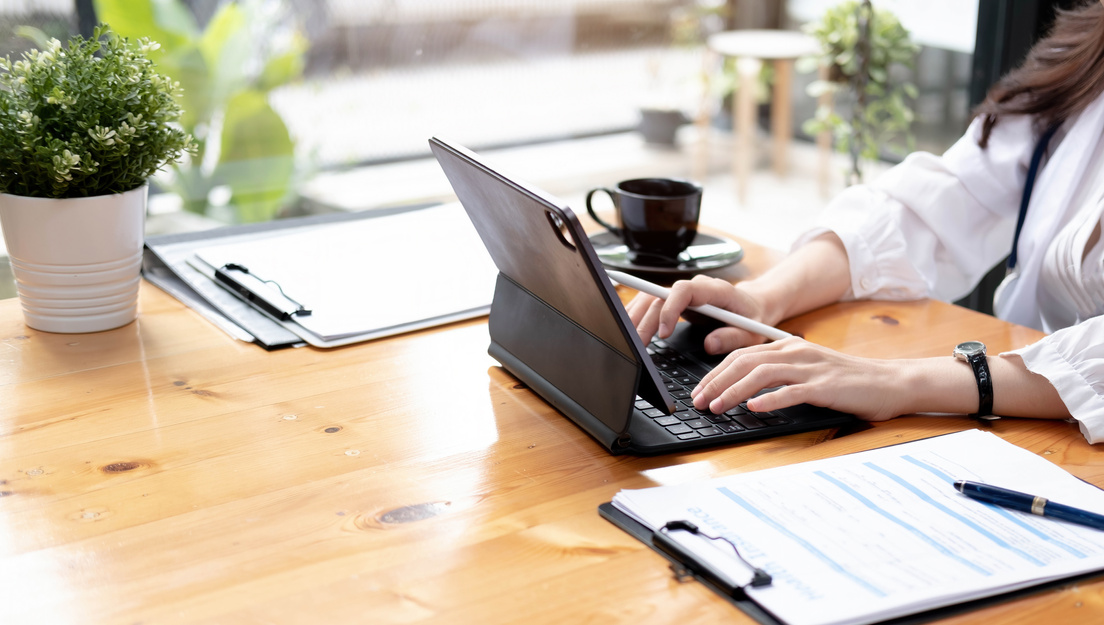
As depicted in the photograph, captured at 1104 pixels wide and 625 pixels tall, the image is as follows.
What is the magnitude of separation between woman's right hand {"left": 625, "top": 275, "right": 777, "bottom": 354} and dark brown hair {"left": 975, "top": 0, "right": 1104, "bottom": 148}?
0.48 meters

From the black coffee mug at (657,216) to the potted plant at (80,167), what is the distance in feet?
1.74

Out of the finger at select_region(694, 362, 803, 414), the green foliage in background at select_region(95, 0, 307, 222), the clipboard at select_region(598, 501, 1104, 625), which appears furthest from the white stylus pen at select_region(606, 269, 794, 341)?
the green foliage in background at select_region(95, 0, 307, 222)

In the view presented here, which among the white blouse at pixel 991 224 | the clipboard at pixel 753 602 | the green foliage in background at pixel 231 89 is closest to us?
the clipboard at pixel 753 602

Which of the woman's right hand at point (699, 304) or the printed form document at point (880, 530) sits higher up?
the woman's right hand at point (699, 304)

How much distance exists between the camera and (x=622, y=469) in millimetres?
781


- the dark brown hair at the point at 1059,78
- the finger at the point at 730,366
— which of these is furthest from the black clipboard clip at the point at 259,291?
the dark brown hair at the point at 1059,78

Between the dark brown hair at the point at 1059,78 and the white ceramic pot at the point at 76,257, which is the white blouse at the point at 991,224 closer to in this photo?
the dark brown hair at the point at 1059,78

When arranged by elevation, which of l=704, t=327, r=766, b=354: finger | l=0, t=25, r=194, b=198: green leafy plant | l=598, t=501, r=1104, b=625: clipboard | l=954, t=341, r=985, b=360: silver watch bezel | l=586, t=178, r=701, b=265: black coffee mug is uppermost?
l=0, t=25, r=194, b=198: green leafy plant

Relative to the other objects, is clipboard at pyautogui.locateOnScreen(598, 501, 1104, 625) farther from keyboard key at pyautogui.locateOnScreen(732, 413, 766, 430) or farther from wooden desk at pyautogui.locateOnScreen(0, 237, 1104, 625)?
keyboard key at pyautogui.locateOnScreen(732, 413, 766, 430)

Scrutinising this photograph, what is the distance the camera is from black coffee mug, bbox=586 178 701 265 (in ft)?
3.95

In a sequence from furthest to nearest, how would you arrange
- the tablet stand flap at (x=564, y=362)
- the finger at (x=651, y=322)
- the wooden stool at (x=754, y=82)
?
the wooden stool at (x=754, y=82), the finger at (x=651, y=322), the tablet stand flap at (x=564, y=362)

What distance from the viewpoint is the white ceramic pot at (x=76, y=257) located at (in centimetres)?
101

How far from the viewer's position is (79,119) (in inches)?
38.4

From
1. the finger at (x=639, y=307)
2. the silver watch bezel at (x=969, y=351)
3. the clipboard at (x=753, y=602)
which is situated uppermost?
the finger at (x=639, y=307)
